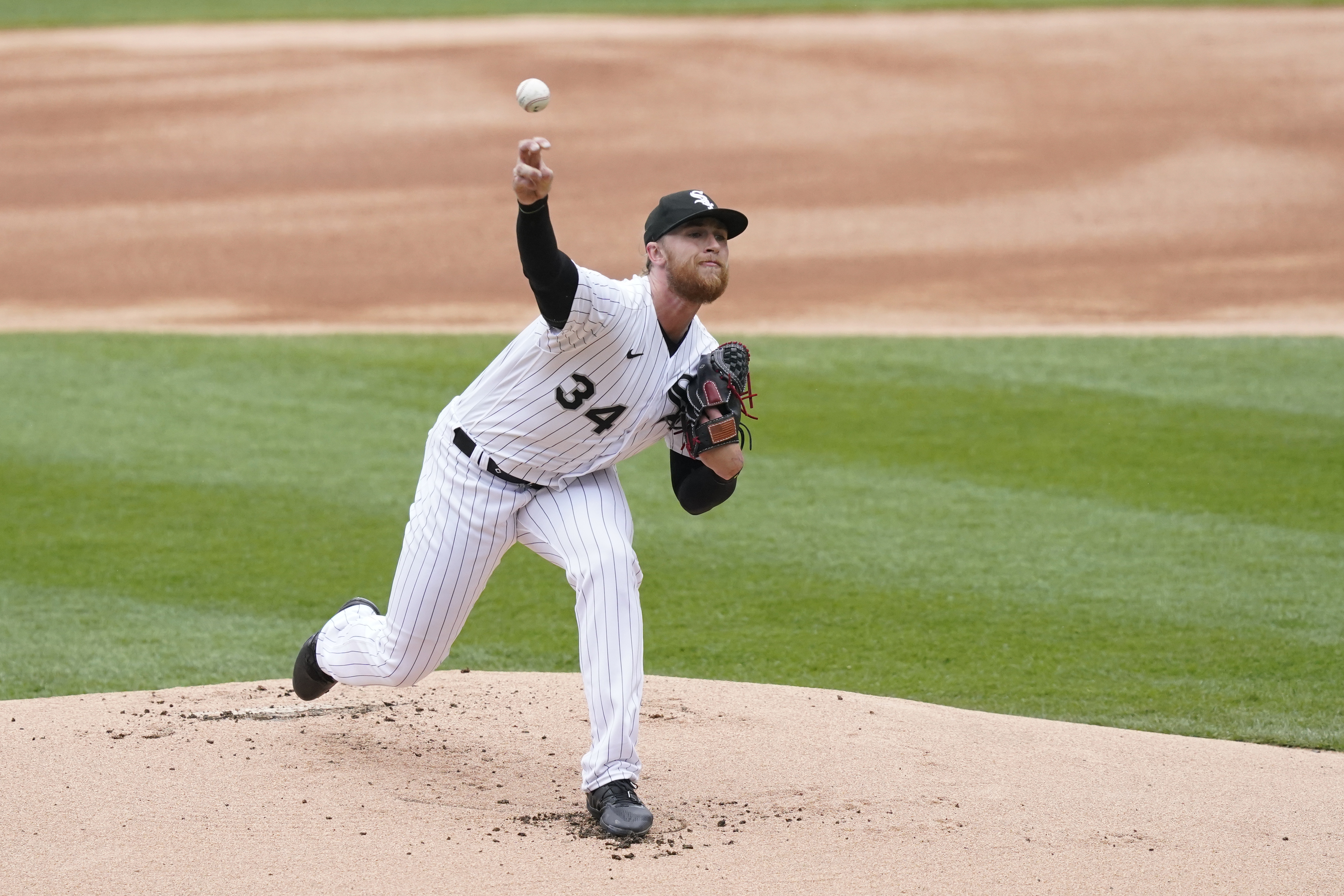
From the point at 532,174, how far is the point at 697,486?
1096mm

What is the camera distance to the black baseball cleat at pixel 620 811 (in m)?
4.04

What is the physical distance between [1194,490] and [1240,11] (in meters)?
15.3

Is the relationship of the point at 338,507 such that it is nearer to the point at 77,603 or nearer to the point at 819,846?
the point at 77,603

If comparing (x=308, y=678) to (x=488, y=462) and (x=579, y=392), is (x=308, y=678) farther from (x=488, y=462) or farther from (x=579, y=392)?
(x=579, y=392)

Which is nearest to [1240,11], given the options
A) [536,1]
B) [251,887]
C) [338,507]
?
[536,1]

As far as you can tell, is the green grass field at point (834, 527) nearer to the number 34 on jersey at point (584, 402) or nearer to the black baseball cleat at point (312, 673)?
the black baseball cleat at point (312, 673)

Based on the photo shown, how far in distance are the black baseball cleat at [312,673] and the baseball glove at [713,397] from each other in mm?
1214

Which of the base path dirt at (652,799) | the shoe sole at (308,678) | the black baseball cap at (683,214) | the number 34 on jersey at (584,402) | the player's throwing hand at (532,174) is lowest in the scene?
the base path dirt at (652,799)

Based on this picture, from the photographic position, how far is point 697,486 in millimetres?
4512

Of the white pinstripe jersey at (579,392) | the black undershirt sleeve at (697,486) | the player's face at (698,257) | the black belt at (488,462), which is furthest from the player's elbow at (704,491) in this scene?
the player's face at (698,257)

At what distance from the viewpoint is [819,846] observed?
400 centimetres

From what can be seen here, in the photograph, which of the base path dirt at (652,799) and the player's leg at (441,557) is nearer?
the base path dirt at (652,799)

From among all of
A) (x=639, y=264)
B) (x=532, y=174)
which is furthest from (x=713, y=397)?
Answer: (x=639, y=264)

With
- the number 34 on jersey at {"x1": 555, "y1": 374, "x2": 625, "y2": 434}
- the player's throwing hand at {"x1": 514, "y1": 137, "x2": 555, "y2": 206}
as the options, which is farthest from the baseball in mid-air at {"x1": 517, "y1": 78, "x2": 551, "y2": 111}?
the number 34 on jersey at {"x1": 555, "y1": 374, "x2": 625, "y2": 434}
